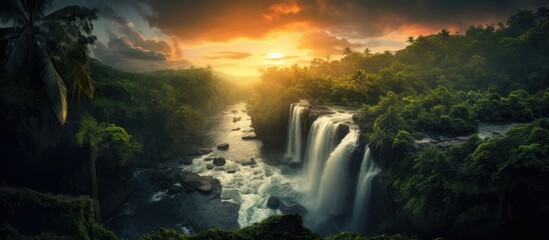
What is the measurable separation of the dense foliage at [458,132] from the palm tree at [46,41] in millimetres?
17454

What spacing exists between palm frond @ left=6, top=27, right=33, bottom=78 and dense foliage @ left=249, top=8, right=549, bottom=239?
62.7 ft

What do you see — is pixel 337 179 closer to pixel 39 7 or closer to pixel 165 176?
pixel 165 176

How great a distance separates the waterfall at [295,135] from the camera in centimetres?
3525

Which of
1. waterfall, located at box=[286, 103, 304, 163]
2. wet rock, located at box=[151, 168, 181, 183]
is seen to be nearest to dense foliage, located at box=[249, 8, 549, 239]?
waterfall, located at box=[286, 103, 304, 163]

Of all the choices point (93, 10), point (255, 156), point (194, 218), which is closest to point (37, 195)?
point (93, 10)

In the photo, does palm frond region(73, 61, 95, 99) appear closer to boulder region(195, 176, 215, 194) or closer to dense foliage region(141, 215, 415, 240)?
dense foliage region(141, 215, 415, 240)

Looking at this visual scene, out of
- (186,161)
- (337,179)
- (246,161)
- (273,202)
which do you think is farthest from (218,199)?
(186,161)

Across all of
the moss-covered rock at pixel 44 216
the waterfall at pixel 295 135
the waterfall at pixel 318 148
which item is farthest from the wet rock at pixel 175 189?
the moss-covered rock at pixel 44 216

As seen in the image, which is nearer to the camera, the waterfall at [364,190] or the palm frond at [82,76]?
the palm frond at [82,76]

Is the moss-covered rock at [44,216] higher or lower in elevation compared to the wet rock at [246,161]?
higher

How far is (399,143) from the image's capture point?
715 inches

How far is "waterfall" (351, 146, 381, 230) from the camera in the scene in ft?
64.6

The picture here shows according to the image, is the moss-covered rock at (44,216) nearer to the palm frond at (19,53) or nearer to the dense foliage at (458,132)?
the palm frond at (19,53)

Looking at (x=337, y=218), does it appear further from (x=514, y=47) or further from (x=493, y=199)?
(x=514, y=47)
